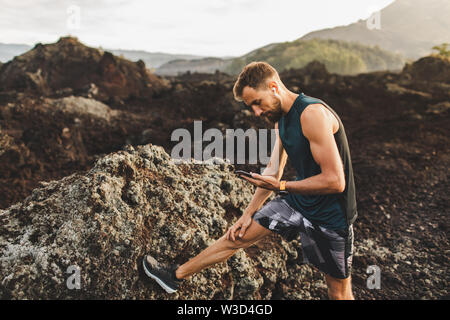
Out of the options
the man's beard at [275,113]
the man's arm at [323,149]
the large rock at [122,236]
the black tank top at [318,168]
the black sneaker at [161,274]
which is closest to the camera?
the man's arm at [323,149]

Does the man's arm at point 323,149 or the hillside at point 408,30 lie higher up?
the hillside at point 408,30

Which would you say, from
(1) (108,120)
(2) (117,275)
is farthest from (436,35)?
(2) (117,275)

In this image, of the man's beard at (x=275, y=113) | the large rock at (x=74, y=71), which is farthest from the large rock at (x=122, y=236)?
the large rock at (x=74, y=71)

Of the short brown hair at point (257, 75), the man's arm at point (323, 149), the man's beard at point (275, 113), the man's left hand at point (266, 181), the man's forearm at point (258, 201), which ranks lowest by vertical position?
the man's forearm at point (258, 201)

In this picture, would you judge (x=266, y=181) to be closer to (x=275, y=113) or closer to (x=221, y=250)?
(x=275, y=113)

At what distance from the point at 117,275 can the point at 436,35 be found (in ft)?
307

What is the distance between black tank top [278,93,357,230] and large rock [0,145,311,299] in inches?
49.7

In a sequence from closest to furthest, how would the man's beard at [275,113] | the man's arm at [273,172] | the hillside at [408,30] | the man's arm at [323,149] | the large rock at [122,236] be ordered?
the man's arm at [323,149] < the man's beard at [275,113] < the large rock at [122,236] < the man's arm at [273,172] < the hillside at [408,30]

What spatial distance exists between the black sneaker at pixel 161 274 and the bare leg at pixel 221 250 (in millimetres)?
89

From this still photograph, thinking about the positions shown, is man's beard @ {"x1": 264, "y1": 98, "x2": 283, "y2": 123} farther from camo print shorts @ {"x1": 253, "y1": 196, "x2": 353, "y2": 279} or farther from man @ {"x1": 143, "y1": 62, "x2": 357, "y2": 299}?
camo print shorts @ {"x1": 253, "y1": 196, "x2": 353, "y2": 279}

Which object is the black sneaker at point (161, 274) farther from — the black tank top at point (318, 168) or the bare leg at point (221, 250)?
the black tank top at point (318, 168)

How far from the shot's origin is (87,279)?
228cm

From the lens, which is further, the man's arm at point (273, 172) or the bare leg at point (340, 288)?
the man's arm at point (273, 172)

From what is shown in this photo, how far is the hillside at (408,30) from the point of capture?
2736 inches
